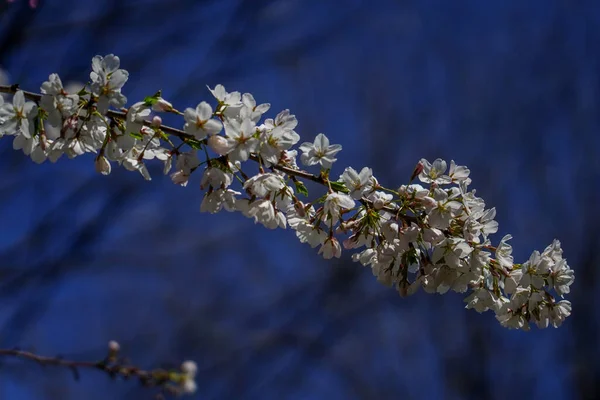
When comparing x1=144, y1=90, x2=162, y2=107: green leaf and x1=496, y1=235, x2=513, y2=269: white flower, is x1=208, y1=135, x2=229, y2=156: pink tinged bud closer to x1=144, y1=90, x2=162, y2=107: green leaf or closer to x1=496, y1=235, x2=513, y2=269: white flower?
x1=144, y1=90, x2=162, y2=107: green leaf

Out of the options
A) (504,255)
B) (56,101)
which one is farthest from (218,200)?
(504,255)

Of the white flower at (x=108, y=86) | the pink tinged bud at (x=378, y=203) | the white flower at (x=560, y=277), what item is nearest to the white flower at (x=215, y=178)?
the white flower at (x=108, y=86)

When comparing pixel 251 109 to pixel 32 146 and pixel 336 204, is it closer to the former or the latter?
pixel 336 204

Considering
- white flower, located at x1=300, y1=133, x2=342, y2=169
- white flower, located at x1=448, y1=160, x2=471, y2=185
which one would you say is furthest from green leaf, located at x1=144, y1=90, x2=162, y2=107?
white flower, located at x1=448, y1=160, x2=471, y2=185

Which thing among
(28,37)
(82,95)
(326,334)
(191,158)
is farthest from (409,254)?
(326,334)

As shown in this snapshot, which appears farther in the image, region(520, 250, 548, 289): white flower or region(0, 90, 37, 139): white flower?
region(520, 250, 548, 289): white flower
